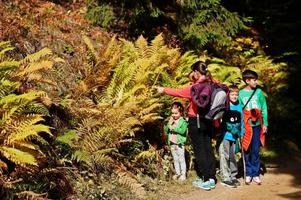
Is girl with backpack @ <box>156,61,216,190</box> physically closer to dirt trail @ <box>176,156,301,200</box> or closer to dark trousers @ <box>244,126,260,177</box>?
dirt trail @ <box>176,156,301,200</box>

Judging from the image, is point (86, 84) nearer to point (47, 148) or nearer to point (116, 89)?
point (116, 89)

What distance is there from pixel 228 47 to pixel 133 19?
4.05 meters

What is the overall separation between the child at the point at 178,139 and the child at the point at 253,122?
1270mm

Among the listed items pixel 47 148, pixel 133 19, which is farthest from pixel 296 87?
pixel 47 148

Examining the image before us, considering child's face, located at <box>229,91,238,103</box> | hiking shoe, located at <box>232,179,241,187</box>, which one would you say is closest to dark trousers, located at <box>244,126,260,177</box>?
hiking shoe, located at <box>232,179,241,187</box>

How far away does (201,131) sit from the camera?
28.2 feet

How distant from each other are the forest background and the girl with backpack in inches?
28.9

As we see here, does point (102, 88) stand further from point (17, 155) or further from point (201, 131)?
point (17, 155)

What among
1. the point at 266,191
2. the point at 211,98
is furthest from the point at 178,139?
the point at 266,191

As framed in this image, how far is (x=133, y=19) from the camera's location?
486 inches

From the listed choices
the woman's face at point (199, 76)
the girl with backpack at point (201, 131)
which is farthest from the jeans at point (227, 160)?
the woman's face at point (199, 76)

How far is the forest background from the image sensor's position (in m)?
7.09

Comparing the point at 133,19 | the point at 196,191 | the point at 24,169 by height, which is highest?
the point at 133,19

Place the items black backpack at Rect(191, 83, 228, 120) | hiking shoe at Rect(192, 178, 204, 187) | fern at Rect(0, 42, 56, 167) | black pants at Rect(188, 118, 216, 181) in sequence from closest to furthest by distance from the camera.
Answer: fern at Rect(0, 42, 56, 167) → black backpack at Rect(191, 83, 228, 120) → black pants at Rect(188, 118, 216, 181) → hiking shoe at Rect(192, 178, 204, 187)
